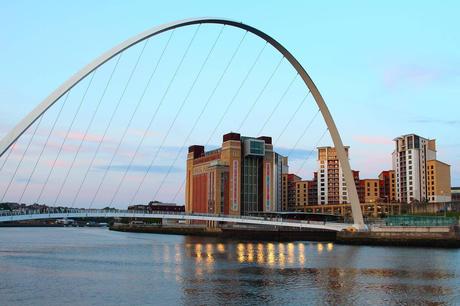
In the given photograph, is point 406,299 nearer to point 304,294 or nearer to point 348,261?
point 304,294

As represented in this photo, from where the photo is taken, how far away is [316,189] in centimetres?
14262

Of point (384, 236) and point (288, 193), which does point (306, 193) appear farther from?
point (384, 236)

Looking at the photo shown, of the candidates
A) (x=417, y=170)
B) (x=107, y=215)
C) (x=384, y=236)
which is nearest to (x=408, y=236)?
(x=384, y=236)

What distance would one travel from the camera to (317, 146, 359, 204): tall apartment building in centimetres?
13475

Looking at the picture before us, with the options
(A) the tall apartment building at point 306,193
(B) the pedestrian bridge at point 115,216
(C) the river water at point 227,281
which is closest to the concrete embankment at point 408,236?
(B) the pedestrian bridge at point 115,216

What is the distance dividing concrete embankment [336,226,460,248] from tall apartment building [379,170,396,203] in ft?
270

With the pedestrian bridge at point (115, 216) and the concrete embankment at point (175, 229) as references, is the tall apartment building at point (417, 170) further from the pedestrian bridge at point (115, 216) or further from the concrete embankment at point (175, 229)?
the pedestrian bridge at point (115, 216)

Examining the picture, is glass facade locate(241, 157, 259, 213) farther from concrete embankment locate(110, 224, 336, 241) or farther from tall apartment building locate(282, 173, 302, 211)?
tall apartment building locate(282, 173, 302, 211)

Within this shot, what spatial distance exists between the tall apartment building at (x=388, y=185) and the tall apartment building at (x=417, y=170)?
200 inches

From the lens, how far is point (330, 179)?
13688 cm

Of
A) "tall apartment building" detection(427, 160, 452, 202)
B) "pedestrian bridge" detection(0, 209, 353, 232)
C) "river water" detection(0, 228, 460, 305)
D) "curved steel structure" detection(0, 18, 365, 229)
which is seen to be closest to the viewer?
"river water" detection(0, 228, 460, 305)

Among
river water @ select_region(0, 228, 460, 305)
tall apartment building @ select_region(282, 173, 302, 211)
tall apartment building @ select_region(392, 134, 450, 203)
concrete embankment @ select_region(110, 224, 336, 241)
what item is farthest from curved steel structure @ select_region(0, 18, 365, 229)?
tall apartment building @ select_region(282, 173, 302, 211)

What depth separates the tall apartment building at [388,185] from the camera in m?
132

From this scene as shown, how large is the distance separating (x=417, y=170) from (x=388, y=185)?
14278 mm
